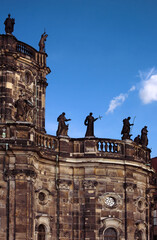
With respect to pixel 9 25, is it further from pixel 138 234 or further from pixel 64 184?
pixel 138 234

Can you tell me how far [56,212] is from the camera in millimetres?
38125

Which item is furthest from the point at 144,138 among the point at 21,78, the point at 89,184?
the point at 21,78

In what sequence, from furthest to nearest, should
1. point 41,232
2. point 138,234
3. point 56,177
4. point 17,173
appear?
point 138,234 < point 56,177 < point 41,232 < point 17,173

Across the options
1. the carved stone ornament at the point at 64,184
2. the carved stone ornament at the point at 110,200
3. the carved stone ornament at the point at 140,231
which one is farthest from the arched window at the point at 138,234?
the carved stone ornament at the point at 64,184

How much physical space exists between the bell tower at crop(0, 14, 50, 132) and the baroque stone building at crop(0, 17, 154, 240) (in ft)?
0.23

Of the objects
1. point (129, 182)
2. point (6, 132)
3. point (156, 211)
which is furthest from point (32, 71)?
point (156, 211)

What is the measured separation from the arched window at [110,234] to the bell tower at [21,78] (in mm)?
8868

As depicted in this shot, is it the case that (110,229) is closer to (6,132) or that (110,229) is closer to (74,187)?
(74,187)

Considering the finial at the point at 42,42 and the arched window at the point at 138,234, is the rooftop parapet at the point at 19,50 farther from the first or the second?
the arched window at the point at 138,234

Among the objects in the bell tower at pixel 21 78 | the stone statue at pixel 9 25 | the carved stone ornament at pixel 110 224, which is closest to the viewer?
the carved stone ornament at pixel 110 224

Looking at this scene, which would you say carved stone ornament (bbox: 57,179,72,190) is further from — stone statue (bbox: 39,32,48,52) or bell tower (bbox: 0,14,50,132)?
stone statue (bbox: 39,32,48,52)

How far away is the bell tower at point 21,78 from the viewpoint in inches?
1606

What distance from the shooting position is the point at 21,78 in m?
41.9

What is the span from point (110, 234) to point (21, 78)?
12.7m
